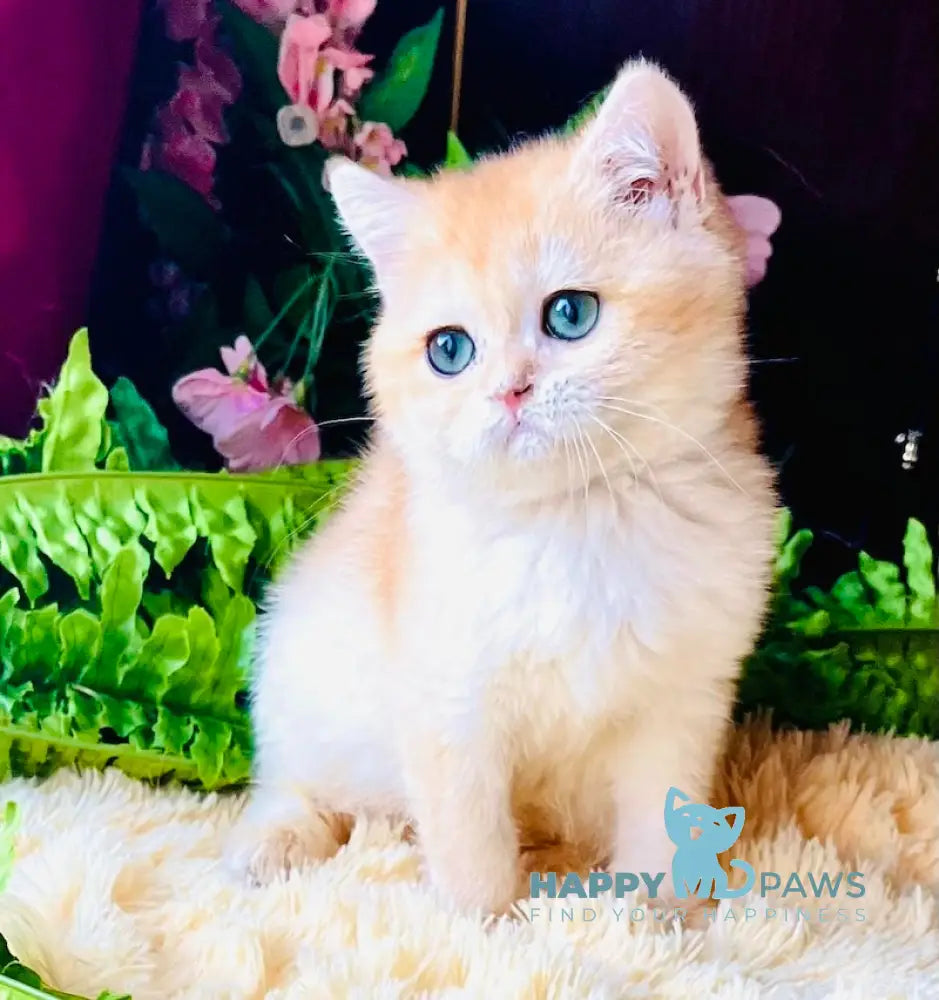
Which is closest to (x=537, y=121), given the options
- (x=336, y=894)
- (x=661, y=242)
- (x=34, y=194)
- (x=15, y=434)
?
(x=661, y=242)

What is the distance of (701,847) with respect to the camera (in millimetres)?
840

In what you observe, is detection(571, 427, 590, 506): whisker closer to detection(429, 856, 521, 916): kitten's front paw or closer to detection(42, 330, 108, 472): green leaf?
detection(429, 856, 521, 916): kitten's front paw

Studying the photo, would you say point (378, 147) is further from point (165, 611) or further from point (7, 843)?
point (7, 843)

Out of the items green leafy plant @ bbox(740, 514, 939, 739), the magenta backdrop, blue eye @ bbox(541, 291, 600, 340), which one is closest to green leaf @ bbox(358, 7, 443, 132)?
the magenta backdrop

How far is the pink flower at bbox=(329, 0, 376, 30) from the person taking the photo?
108cm

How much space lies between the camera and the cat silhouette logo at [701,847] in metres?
0.84

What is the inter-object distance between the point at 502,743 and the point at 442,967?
17 centimetres

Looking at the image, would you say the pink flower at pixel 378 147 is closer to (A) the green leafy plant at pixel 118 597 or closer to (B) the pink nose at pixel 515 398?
(A) the green leafy plant at pixel 118 597

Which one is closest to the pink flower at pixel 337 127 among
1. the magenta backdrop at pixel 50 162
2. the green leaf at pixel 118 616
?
the magenta backdrop at pixel 50 162

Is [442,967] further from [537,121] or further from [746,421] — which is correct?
[537,121]

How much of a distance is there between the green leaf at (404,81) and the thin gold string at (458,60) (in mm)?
19

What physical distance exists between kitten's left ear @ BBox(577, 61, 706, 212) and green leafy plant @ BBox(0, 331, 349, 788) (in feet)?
1.76

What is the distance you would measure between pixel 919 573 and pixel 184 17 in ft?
3.12

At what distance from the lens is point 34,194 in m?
0.99
